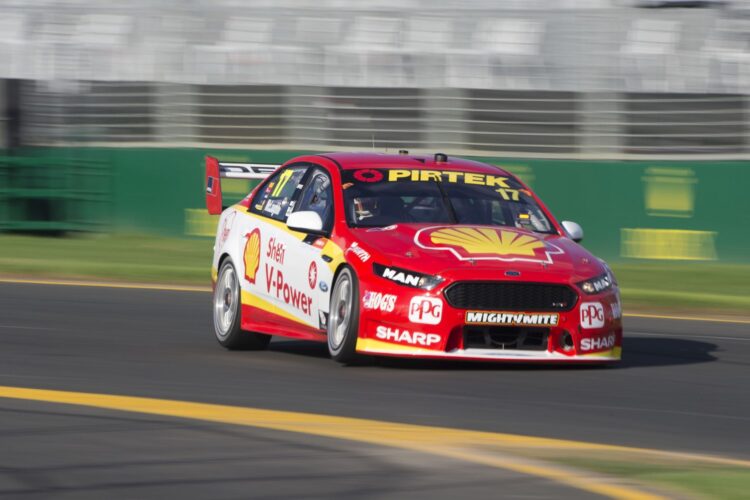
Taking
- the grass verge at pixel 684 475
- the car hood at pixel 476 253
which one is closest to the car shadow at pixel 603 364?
the car hood at pixel 476 253

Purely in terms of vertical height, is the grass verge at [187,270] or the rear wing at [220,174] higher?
the rear wing at [220,174]

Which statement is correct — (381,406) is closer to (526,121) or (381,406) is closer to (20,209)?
(526,121)

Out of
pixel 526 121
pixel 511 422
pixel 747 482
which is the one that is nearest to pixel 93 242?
pixel 526 121

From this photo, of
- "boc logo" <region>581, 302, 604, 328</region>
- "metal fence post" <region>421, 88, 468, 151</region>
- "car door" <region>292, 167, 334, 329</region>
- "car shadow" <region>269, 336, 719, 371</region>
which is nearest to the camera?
"boc logo" <region>581, 302, 604, 328</region>

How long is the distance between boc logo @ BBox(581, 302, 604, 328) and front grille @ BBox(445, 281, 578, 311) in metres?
0.24

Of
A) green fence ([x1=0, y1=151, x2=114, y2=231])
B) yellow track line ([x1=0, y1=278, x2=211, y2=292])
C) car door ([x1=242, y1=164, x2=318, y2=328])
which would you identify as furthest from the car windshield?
green fence ([x1=0, y1=151, x2=114, y2=231])

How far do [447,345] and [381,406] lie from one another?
123cm

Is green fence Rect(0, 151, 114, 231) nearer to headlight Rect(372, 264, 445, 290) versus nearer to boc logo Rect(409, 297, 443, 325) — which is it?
headlight Rect(372, 264, 445, 290)

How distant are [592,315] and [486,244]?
766 millimetres

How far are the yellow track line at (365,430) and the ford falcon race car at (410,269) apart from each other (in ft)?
5.43

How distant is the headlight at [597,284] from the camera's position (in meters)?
9.30

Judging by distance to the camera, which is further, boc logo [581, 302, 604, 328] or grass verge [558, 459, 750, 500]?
boc logo [581, 302, 604, 328]

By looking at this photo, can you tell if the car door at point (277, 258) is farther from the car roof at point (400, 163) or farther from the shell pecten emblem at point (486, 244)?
the shell pecten emblem at point (486, 244)

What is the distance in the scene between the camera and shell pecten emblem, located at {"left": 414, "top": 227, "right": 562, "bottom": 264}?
9297 millimetres
